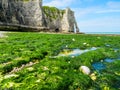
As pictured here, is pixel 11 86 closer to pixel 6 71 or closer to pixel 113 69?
pixel 6 71

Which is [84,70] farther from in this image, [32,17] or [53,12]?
[53,12]

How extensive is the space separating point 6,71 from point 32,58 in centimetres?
420

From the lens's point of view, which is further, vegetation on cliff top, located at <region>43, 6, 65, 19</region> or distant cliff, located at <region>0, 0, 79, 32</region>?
vegetation on cliff top, located at <region>43, 6, 65, 19</region>

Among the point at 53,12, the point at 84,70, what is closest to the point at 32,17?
the point at 53,12

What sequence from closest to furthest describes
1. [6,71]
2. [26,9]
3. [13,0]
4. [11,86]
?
[11,86] → [6,71] → [13,0] → [26,9]

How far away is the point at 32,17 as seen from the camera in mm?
98375

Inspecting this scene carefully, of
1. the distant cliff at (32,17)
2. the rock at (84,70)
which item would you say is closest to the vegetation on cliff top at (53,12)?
the distant cliff at (32,17)

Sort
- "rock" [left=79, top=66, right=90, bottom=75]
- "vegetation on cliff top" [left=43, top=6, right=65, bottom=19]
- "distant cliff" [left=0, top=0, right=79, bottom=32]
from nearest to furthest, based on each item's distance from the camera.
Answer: "rock" [left=79, top=66, right=90, bottom=75] < "distant cliff" [left=0, top=0, right=79, bottom=32] < "vegetation on cliff top" [left=43, top=6, right=65, bottom=19]

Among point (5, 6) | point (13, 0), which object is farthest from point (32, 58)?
point (13, 0)

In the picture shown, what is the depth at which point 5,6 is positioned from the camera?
7638cm

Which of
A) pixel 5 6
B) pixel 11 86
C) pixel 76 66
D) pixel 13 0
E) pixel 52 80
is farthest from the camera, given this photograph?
pixel 13 0

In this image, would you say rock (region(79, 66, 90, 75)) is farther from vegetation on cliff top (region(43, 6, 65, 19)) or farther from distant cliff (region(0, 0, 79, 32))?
vegetation on cliff top (region(43, 6, 65, 19))

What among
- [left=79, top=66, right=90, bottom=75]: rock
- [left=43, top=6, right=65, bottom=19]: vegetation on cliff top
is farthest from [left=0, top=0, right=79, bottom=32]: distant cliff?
[left=79, top=66, right=90, bottom=75]: rock

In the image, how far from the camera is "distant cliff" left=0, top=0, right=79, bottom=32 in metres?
77.4
